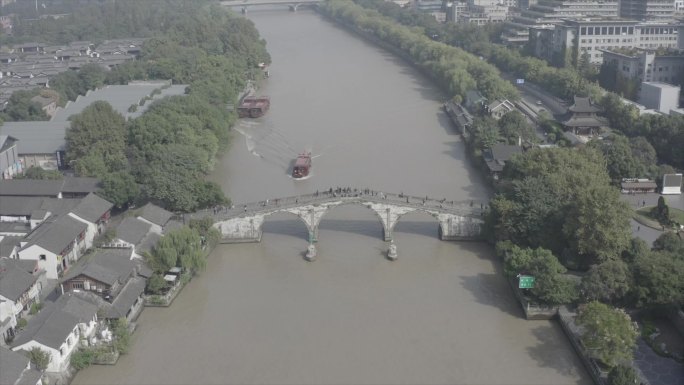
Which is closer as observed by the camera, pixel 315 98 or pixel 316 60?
pixel 315 98

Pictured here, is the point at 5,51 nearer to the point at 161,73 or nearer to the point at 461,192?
the point at 161,73

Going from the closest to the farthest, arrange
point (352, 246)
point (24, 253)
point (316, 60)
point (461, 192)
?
point (24, 253)
point (352, 246)
point (461, 192)
point (316, 60)

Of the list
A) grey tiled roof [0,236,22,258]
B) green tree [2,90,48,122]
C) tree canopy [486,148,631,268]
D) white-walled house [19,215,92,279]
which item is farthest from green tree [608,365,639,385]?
green tree [2,90,48,122]

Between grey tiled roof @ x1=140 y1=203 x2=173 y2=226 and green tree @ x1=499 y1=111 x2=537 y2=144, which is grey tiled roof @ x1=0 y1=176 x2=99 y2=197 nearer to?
grey tiled roof @ x1=140 y1=203 x2=173 y2=226

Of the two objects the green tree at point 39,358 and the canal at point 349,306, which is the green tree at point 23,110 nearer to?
the canal at point 349,306

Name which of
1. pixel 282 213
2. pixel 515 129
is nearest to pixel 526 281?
pixel 282 213

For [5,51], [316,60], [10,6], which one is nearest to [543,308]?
[316,60]
